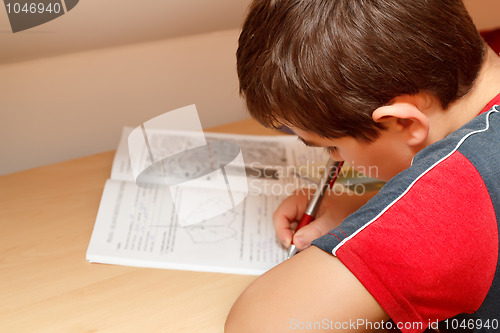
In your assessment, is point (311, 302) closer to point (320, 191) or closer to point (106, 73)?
point (320, 191)

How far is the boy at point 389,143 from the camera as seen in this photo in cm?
53

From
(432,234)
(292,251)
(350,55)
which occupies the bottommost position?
(292,251)

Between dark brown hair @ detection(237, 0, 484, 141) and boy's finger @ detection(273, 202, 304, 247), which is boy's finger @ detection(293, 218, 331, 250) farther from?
dark brown hair @ detection(237, 0, 484, 141)

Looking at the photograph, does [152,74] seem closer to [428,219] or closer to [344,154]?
→ [344,154]

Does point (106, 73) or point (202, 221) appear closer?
point (202, 221)

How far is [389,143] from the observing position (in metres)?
0.65

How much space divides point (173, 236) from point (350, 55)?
0.38 meters

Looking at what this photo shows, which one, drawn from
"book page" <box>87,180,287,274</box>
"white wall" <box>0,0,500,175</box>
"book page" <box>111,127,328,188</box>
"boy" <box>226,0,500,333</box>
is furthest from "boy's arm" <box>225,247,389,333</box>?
"white wall" <box>0,0,500,175</box>

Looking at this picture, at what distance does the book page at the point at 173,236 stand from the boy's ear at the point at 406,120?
0.83 ft

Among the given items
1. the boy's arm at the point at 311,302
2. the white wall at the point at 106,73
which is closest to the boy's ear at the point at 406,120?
the boy's arm at the point at 311,302

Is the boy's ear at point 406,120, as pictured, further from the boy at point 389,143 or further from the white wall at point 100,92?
the white wall at point 100,92

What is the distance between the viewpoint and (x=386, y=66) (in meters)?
0.57

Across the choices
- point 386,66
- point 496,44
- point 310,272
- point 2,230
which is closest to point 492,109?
point 386,66

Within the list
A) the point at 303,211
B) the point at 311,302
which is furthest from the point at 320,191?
the point at 311,302
